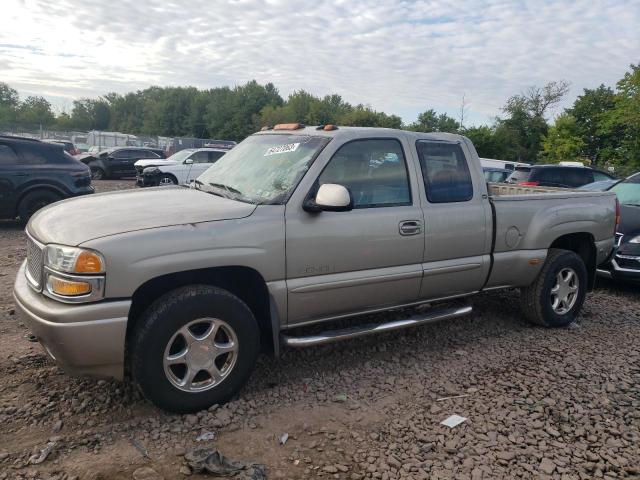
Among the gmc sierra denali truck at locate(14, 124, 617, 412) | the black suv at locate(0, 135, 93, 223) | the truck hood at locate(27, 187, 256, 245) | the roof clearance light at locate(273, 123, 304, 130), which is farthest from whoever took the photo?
the black suv at locate(0, 135, 93, 223)

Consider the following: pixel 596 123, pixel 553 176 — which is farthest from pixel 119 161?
pixel 596 123

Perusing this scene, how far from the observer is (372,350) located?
14.5ft

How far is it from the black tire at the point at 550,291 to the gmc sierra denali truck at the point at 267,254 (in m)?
0.03

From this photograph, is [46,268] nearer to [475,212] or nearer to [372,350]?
[372,350]

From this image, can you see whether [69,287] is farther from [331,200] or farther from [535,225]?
[535,225]

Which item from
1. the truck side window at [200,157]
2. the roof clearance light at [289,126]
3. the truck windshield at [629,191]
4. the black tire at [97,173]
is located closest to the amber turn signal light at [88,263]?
the roof clearance light at [289,126]

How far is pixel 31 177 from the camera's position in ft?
29.6

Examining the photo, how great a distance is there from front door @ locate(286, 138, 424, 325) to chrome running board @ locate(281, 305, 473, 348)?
0.46ft

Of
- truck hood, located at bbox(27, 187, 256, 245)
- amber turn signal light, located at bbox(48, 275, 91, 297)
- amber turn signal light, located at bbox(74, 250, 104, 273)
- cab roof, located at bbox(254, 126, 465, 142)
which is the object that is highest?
cab roof, located at bbox(254, 126, 465, 142)

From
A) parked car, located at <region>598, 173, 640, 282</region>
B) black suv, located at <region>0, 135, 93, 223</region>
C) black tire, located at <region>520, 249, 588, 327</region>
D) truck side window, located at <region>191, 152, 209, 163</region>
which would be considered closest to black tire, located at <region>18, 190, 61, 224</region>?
black suv, located at <region>0, 135, 93, 223</region>

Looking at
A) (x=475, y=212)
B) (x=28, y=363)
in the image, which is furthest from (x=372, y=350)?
(x=28, y=363)

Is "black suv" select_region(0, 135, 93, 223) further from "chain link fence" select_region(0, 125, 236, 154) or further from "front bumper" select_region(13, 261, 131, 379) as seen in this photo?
"chain link fence" select_region(0, 125, 236, 154)

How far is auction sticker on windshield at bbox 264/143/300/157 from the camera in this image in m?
3.97

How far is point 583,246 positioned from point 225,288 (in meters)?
3.89
